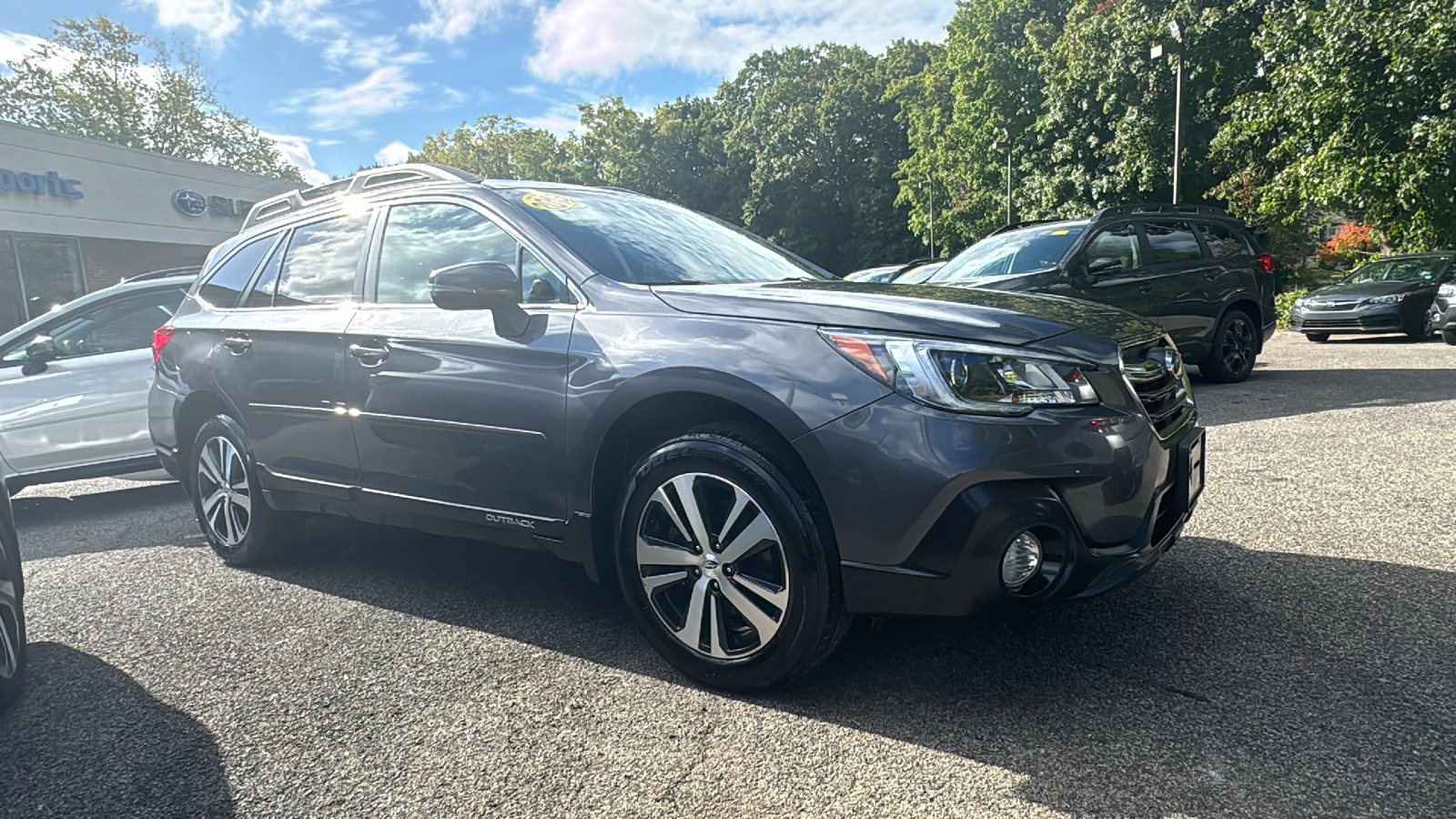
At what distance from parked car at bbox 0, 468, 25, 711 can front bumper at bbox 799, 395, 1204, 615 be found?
256 cm

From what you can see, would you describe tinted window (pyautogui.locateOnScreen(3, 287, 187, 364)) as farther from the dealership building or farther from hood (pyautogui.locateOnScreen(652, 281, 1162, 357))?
the dealership building

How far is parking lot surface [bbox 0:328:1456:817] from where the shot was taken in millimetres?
2223

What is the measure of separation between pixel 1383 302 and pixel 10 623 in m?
16.8

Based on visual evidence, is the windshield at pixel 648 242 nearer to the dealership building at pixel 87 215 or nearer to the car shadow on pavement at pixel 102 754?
the car shadow on pavement at pixel 102 754

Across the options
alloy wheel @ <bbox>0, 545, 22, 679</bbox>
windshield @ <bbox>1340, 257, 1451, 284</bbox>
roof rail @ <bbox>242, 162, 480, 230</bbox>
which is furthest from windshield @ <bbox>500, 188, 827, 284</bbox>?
windshield @ <bbox>1340, 257, 1451, 284</bbox>

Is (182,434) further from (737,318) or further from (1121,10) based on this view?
(1121,10)

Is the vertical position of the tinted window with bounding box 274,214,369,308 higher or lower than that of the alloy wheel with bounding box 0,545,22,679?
higher

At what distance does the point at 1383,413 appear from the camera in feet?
23.1

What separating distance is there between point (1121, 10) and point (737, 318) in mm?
29768

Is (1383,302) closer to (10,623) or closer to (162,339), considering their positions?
(162,339)

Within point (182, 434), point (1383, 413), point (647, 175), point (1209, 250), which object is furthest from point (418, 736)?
point (647, 175)

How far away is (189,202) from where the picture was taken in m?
25.1

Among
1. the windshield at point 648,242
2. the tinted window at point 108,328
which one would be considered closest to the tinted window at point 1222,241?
the windshield at point 648,242

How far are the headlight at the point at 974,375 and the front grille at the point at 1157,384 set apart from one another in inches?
10.7
